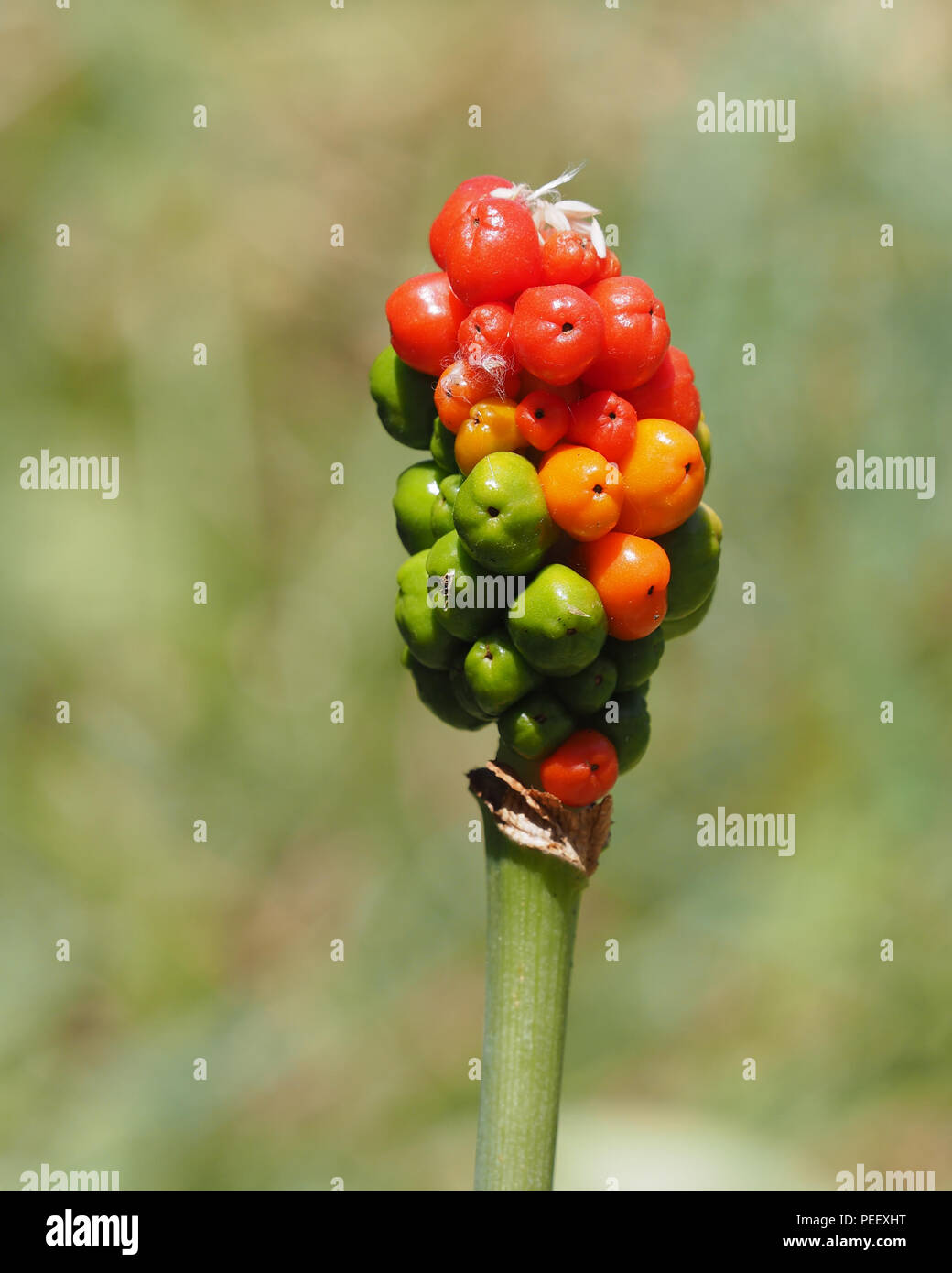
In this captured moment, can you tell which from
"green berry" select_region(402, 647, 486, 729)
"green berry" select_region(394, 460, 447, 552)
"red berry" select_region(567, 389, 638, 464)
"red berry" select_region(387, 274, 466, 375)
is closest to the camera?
"red berry" select_region(567, 389, 638, 464)

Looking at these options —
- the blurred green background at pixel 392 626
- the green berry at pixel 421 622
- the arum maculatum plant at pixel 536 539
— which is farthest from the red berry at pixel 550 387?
the blurred green background at pixel 392 626

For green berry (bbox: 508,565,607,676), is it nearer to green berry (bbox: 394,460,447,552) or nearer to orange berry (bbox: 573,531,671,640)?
orange berry (bbox: 573,531,671,640)

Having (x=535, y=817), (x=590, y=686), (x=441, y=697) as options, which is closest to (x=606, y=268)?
(x=590, y=686)

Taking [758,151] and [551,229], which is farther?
[758,151]

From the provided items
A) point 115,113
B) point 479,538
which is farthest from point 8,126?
point 479,538

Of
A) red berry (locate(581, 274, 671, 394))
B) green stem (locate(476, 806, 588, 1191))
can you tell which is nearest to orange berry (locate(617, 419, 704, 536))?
red berry (locate(581, 274, 671, 394))

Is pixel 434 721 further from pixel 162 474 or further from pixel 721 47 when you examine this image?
pixel 721 47
